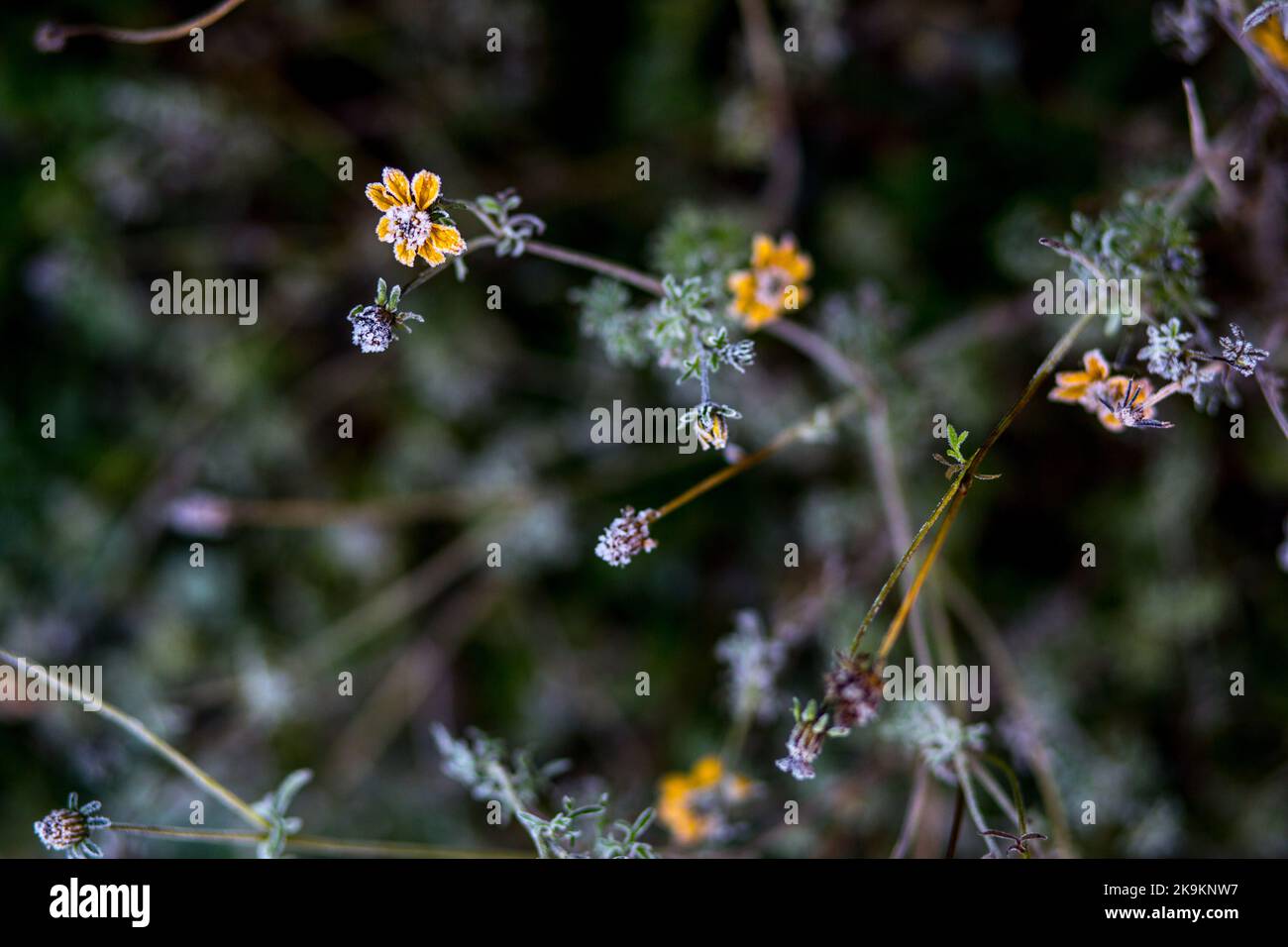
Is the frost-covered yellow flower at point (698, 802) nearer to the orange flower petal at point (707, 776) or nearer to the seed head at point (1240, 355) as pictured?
the orange flower petal at point (707, 776)

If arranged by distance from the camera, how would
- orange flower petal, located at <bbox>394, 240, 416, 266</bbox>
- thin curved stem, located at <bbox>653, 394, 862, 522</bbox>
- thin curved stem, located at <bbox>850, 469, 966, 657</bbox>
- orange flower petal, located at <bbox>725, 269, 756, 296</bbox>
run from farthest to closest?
orange flower petal, located at <bbox>725, 269, 756, 296</bbox>, thin curved stem, located at <bbox>653, 394, 862, 522</bbox>, orange flower petal, located at <bbox>394, 240, 416, 266</bbox>, thin curved stem, located at <bbox>850, 469, 966, 657</bbox>

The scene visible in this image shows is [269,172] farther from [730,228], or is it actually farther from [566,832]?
[566,832]

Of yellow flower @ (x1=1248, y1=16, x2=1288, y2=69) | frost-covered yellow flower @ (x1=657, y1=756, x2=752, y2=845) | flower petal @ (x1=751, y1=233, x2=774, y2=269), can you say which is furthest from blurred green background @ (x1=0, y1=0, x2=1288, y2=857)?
flower petal @ (x1=751, y1=233, x2=774, y2=269)

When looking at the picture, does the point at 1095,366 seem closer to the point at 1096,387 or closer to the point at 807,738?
the point at 1096,387

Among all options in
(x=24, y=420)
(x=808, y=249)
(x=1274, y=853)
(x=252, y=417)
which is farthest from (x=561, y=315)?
(x=1274, y=853)

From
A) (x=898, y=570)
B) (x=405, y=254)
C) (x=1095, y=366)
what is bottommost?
(x=898, y=570)

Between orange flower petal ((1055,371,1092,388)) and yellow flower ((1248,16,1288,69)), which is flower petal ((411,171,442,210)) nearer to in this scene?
orange flower petal ((1055,371,1092,388))

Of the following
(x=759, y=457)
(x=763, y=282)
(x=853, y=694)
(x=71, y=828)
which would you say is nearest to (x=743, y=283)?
(x=763, y=282)
